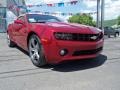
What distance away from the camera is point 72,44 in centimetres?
529

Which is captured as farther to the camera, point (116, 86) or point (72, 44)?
point (72, 44)

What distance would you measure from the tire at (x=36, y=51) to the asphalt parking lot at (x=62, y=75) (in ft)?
0.45

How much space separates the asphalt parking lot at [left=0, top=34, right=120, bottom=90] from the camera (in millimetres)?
4391

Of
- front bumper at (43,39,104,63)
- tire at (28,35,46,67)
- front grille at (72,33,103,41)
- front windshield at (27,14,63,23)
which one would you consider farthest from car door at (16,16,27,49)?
front grille at (72,33,103,41)

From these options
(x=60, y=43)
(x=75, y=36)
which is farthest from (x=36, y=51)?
(x=75, y=36)

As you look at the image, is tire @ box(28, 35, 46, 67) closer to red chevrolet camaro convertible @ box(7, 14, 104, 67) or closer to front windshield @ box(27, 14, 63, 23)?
red chevrolet camaro convertible @ box(7, 14, 104, 67)

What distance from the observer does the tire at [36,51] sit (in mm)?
5496

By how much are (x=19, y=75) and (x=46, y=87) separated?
95cm

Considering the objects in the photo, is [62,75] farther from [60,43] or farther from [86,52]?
[86,52]

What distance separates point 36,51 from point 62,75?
103 centimetres

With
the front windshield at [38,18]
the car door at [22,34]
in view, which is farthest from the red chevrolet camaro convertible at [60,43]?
the front windshield at [38,18]

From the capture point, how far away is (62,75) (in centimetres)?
506

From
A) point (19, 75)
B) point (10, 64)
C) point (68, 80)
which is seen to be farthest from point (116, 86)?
point (10, 64)

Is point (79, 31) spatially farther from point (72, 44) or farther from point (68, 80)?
point (68, 80)
